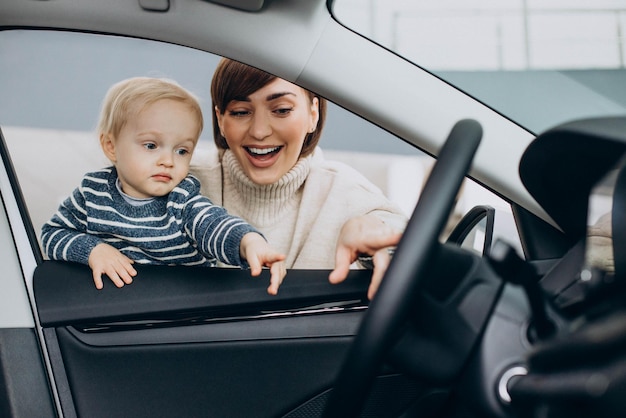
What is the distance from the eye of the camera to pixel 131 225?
4.46ft

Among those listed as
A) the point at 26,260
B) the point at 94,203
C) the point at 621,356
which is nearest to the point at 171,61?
the point at 94,203

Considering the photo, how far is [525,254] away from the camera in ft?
3.91

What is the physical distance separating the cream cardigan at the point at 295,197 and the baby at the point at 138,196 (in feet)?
0.21

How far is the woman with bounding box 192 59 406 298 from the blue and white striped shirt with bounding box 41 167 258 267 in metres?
0.09

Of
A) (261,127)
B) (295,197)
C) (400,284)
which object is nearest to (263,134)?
(261,127)

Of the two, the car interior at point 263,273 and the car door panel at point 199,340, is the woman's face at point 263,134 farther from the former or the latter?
the car door panel at point 199,340

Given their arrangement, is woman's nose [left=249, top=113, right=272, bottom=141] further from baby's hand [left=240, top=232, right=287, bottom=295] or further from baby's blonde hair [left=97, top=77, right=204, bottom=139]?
baby's hand [left=240, top=232, right=287, bottom=295]

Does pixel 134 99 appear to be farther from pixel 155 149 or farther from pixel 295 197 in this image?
pixel 295 197

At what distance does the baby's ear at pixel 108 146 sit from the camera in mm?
1406

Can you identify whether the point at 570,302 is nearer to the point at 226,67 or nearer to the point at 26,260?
the point at 226,67

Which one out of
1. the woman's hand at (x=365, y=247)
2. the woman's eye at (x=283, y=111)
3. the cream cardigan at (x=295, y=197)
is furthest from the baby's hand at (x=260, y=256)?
the woman's eye at (x=283, y=111)

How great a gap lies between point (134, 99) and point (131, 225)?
0.80 ft

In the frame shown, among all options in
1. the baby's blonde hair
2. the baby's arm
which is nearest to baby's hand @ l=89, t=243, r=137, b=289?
the baby's arm

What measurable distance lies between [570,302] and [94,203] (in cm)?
92
